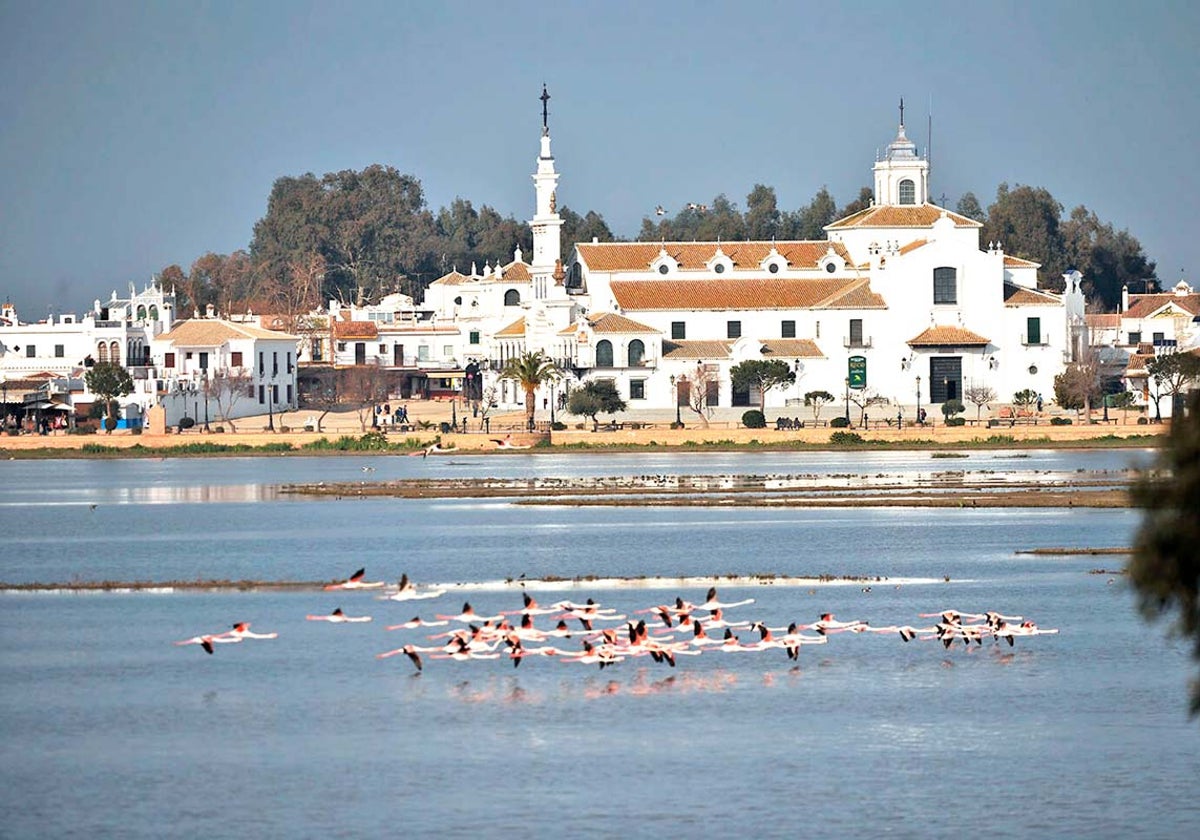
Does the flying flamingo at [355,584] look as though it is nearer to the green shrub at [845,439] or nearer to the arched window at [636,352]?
Result: the green shrub at [845,439]

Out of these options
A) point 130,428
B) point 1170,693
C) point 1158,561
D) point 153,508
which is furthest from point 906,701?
point 130,428

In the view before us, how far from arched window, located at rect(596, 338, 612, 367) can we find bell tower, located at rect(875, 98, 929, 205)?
25.1 m

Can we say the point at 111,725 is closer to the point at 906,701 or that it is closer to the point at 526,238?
the point at 906,701

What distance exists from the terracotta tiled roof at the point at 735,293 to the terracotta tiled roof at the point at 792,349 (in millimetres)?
2447

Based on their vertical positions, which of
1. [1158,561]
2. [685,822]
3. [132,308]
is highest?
[132,308]

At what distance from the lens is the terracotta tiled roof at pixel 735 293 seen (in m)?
110

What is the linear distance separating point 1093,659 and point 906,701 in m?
4.54

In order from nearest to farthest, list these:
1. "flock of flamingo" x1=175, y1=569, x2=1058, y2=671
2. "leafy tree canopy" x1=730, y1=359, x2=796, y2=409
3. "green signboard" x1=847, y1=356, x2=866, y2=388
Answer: "flock of flamingo" x1=175, y1=569, x2=1058, y2=671, "leafy tree canopy" x1=730, y1=359, x2=796, y2=409, "green signboard" x1=847, y1=356, x2=866, y2=388

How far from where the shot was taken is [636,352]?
348 ft

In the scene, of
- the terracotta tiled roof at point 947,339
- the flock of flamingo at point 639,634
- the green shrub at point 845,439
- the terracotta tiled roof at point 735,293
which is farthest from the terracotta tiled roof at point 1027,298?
the flock of flamingo at point 639,634

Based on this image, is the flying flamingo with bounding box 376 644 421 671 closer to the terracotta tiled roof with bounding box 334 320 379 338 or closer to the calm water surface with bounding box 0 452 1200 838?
the calm water surface with bounding box 0 452 1200 838

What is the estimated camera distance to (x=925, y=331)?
10588cm

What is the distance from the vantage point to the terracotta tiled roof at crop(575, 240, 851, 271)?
116 metres

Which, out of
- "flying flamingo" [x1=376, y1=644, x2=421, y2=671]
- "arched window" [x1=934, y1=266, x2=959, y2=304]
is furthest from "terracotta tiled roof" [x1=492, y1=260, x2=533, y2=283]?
"flying flamingo" [x1=376, y1=644, x2=421, y2=671]
